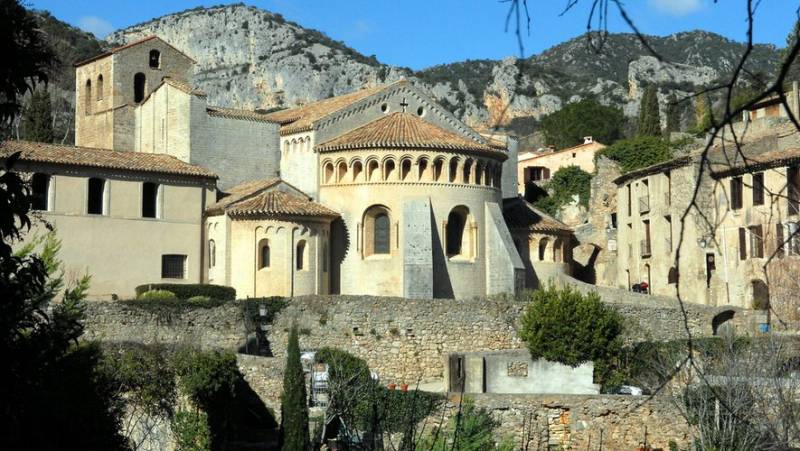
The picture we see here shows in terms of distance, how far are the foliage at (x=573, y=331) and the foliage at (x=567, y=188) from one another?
28.1 m

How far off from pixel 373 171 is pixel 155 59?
14.3 metres

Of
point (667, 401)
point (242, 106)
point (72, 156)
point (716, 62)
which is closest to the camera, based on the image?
point (667, 401)

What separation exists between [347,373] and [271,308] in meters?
4.65

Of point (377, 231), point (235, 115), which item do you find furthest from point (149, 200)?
point (377, 231)

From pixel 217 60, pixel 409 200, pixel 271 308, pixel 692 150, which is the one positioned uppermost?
pixel 217 60

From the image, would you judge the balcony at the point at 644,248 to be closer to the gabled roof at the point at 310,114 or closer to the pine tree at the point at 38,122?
the gabled roof at the point at 310,114

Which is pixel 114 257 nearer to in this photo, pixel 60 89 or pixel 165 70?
pixel 165 70

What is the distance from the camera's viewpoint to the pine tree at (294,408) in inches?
1065

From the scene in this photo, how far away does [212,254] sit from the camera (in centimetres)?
4350

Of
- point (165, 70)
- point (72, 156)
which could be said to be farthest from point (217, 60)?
point (72, 156)

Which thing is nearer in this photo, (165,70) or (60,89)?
(165,70)

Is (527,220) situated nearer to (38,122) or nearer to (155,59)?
(155,59)

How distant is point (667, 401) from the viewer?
96.6ft

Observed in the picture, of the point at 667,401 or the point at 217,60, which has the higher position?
the point at 217,60
